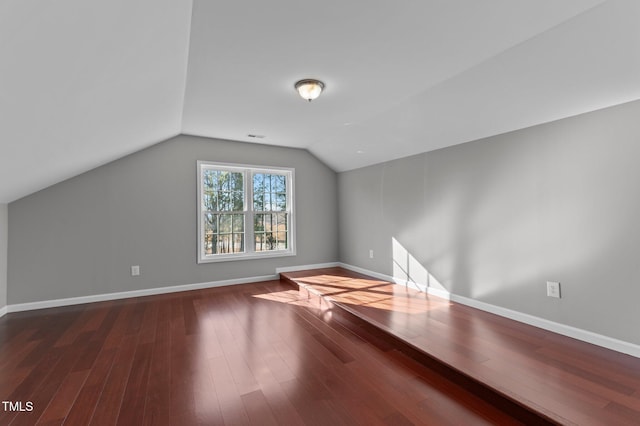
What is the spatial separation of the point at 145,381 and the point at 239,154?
3487 mm

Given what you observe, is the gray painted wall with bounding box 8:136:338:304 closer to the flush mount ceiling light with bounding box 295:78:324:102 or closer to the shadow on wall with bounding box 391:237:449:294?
the shadow on wall with bounding box 391:237:449:294

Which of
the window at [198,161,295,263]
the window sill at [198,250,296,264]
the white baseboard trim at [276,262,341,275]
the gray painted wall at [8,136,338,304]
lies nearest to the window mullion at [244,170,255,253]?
the window at [198,161,295,263]

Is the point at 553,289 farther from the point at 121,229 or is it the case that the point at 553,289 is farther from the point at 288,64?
the point at 121,229

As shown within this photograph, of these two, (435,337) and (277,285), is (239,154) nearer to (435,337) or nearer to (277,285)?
(277,285)

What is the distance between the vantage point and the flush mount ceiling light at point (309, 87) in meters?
2.59

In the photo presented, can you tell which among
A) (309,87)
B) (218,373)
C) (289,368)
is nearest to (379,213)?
(309,87)

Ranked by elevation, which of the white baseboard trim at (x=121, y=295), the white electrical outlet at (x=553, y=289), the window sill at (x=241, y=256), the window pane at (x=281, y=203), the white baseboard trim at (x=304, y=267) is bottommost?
the white baseboard trim at (x=121, y=295)

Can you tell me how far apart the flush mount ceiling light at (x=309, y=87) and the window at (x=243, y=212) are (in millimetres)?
2369

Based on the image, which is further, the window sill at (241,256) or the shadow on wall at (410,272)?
the window sill at (241,256)

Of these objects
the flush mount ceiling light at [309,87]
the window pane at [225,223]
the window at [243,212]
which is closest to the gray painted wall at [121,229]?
the window at [243,212]

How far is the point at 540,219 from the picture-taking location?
8.52 ft

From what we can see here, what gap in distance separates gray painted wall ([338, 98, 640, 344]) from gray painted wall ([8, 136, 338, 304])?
2701 mm

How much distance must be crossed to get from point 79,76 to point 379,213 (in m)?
3.89

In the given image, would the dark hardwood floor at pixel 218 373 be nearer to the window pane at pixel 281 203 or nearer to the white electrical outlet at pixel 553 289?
the white electrical outlet at pixel 553 289
